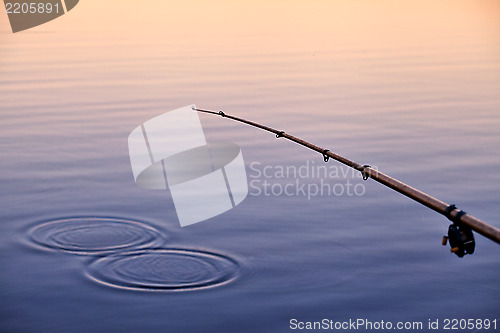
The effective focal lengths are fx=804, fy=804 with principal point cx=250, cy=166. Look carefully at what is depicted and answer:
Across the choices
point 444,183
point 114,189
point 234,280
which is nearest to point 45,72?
point 114,189

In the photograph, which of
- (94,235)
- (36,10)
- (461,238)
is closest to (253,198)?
(94,235)

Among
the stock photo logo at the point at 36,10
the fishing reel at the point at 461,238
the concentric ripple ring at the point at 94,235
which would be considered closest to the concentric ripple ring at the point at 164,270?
the concentric ripple ring at the point at 94,235

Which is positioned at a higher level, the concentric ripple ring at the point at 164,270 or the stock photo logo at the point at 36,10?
the stock photo logo at the point at 36,10

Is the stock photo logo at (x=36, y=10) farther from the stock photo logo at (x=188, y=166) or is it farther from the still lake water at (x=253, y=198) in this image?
the stock photo logo at (x=188, y=166)

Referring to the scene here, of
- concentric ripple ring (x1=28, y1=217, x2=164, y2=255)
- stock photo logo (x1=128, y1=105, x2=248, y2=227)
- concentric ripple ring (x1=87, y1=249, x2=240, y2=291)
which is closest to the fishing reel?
concentric ripple ring (x1=87, y1=249, x2=240, y2=291)

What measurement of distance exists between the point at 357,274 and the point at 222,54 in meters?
21.0

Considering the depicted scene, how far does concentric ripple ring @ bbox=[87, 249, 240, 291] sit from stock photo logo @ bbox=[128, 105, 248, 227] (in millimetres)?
1356

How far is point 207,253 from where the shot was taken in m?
9.57

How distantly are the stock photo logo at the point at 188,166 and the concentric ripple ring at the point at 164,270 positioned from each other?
1.36 m

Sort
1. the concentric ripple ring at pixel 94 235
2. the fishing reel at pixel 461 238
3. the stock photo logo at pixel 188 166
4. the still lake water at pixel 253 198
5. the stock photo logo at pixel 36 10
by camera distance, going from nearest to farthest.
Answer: the fishing reel at pixel 461 238 → the still lake water at pixel 253 198 → the concentric ripple ring at pixel 94 235 → the stock photo logo at pixel 188 166 → the stock photo logo at pixel 36 10

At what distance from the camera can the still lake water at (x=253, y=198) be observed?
828 centimetres

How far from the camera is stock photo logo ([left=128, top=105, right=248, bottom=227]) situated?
11562mm

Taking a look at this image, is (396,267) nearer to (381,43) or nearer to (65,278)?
(65,278)

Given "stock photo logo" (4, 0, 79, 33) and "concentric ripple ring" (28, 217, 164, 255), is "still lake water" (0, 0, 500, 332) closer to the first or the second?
"concentric ripple ring" (28, 217, 164, 255)
